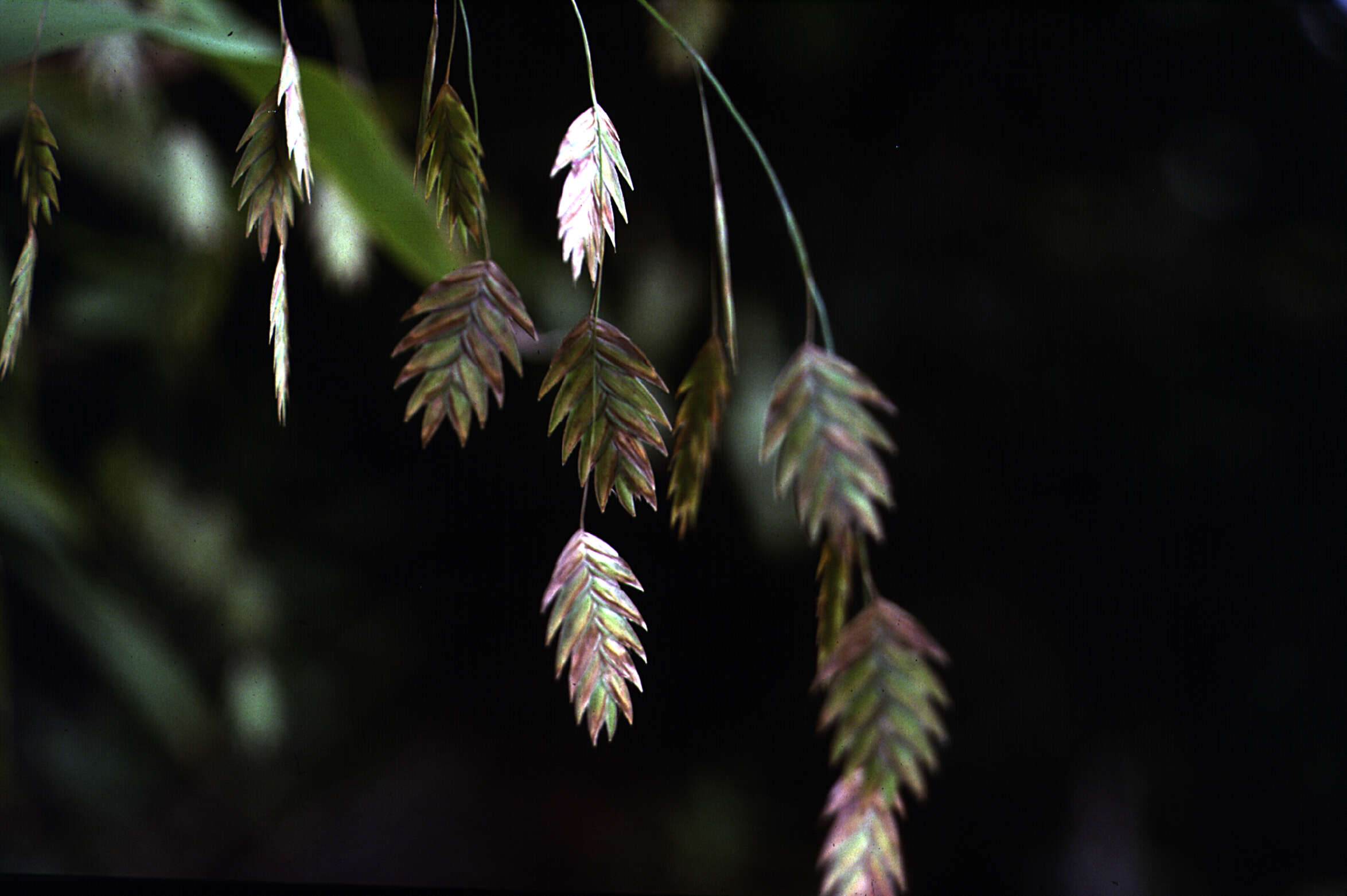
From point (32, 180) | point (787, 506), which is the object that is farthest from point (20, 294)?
point (787, 506)

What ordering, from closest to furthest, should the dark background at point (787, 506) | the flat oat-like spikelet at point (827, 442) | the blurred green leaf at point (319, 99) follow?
the flat oat-like spikelet at point (827, 442), the blurred green leaf at point (319, 99), the dark background at point (787, 506)

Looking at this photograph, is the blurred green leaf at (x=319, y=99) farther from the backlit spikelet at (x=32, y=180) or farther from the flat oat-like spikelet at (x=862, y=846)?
the flat oat-like spikelet at (x=862, y=846)

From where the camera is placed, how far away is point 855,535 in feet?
0.53

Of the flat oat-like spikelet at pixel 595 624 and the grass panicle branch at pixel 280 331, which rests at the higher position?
the grass panicle branch at pixel 280 331

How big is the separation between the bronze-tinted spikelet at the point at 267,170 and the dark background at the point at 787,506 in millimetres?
363

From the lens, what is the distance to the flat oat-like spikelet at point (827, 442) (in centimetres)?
16

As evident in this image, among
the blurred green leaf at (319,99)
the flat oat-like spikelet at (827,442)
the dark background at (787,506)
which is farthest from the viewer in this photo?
the dark background at (787,506)

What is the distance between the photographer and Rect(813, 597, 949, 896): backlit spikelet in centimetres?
17

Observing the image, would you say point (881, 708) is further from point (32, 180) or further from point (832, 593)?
point (32, 180)

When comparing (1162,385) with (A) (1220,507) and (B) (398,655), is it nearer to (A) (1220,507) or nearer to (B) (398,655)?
(A) (1220,507)

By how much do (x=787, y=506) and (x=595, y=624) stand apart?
439 mm

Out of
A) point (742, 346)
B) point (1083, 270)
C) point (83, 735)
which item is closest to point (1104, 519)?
point (1083, 270)

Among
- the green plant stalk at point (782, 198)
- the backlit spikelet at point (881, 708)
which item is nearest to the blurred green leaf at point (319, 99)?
the green plant stalk at point (782, 198)

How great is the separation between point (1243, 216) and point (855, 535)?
0.64 meters
